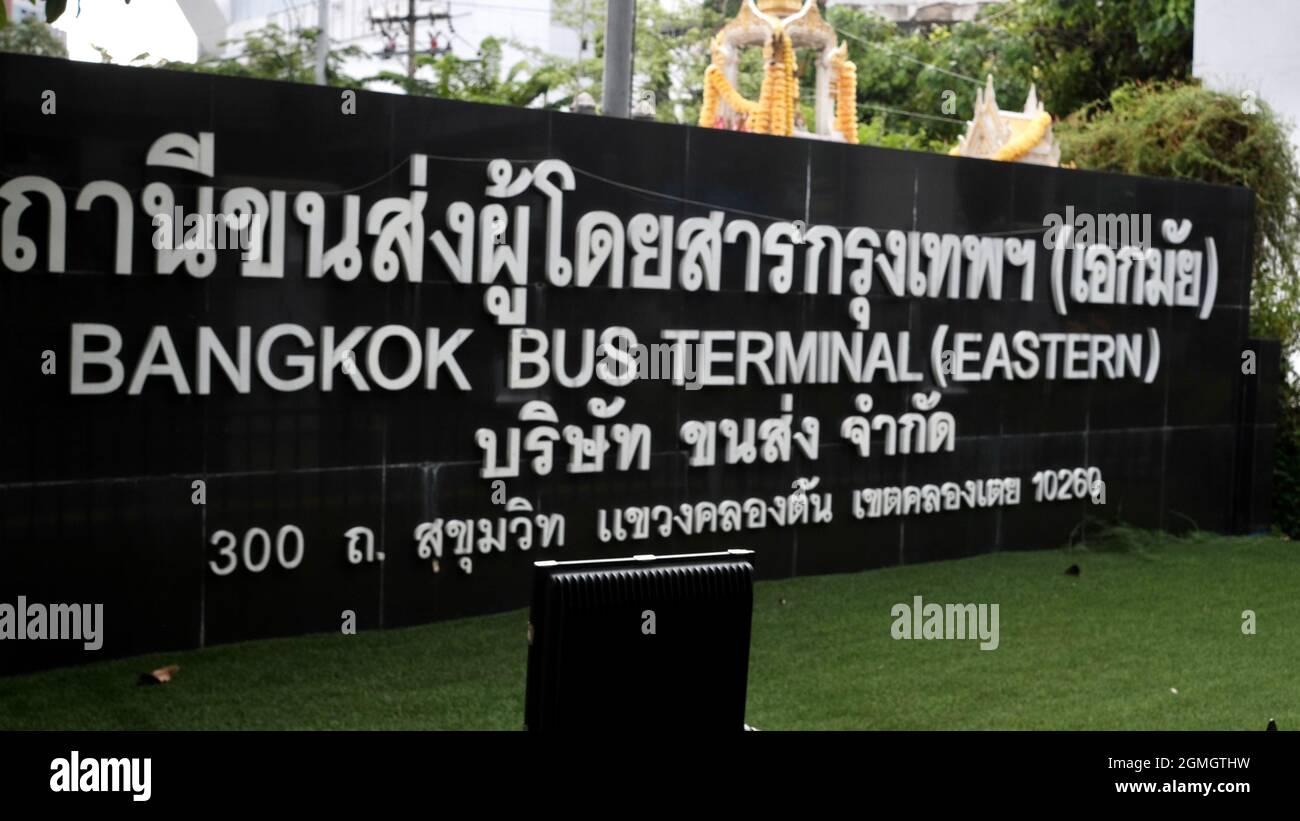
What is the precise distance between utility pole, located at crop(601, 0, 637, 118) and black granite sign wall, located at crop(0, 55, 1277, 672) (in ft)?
7.01

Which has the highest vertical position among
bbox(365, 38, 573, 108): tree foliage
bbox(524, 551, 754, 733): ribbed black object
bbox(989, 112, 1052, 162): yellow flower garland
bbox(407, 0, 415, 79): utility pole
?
bbox(407, 0, 415, 79): utility pole

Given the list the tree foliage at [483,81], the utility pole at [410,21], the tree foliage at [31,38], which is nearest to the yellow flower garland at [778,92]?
the tree foliage at [483,81]

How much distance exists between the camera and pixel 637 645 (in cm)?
308

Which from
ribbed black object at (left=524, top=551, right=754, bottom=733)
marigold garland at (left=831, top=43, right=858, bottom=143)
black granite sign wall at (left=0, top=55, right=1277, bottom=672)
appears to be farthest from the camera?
marigold garland at (left=831, top=43, right=858, bottom=143)

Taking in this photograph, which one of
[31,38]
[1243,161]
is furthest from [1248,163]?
[31,38]

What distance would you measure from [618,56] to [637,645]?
7.04m

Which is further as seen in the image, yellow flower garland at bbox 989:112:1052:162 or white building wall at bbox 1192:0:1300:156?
white building wall at bbox 1192:0:1300:156

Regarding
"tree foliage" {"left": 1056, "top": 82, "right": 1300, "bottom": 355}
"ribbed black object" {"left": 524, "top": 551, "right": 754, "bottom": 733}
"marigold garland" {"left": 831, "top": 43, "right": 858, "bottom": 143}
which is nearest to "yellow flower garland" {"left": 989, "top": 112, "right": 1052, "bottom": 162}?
"tree foliage" {"left": 1056, "top": 82, "right": 1300, "bottom": 355}

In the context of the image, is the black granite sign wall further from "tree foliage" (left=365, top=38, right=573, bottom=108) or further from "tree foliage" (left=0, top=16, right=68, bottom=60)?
"tree foliage" (left=0, top=16, right=68, bottom=60)

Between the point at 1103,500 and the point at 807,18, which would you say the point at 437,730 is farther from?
the point at 807,18

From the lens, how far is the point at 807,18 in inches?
521

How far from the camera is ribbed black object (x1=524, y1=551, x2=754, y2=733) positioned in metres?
3.03

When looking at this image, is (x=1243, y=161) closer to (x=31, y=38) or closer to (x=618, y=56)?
(x=618, y=56)
